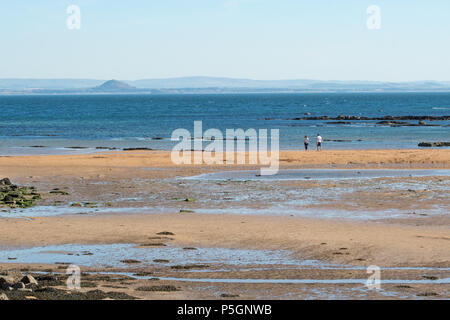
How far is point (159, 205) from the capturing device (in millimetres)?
25219

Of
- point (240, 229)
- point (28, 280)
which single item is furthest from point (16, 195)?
point (28, 280)

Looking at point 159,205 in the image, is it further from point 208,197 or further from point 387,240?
point 387,240

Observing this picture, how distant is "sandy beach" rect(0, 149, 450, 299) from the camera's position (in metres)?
13.6

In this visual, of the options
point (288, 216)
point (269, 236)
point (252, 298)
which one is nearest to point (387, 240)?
→ point (269, 236)

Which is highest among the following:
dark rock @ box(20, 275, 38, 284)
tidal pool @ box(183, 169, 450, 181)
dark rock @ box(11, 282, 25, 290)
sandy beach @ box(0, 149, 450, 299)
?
dark rock @ box(11, 282, 25, 290)

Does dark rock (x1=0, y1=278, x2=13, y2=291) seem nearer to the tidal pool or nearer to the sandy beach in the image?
the sandy beach

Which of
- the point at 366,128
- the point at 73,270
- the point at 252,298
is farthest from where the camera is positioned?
the point at 366,128

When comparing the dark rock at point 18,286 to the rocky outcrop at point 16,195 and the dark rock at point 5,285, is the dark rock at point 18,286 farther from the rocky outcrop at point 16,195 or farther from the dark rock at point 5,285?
the rocky outcrop at point 16,195

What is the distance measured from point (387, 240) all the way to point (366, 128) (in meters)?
59.3

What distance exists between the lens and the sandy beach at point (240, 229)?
13.6 metres

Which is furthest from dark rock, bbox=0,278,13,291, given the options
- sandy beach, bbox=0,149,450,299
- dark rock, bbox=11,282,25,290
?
sandy beach, bbox=0,149,450,299

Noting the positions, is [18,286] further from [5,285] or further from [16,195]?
[16,195]

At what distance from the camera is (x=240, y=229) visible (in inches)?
789

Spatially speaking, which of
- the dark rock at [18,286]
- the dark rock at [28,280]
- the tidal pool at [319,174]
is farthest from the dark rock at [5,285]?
the tidal pool at [319,174]
